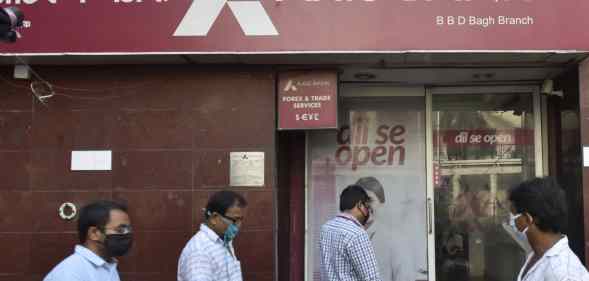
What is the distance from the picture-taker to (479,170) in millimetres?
6422

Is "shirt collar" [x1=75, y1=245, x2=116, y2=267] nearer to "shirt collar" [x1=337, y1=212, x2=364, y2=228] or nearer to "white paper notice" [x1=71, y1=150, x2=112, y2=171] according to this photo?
"shirt collar" [x1=337, y1=212, x2=364, y2=228]

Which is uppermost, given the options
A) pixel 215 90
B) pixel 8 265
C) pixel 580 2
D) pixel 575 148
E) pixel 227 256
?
pixel 580 2

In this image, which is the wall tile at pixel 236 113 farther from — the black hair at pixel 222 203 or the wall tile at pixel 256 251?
the black hair at pixel 222 203

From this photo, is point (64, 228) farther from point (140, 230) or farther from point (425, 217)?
point (425, 217)

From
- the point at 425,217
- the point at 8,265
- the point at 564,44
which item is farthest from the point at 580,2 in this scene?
the point at 8,265

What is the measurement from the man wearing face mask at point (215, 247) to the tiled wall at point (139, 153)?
1.79 m

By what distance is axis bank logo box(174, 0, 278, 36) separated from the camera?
17.1 feet

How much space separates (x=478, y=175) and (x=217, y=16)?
11.1 ft

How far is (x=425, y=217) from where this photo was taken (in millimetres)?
6305

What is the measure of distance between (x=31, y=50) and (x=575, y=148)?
204 inches

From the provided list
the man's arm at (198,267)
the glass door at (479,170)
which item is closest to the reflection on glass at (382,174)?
the glass door at (479,170)

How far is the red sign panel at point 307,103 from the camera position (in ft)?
18.2

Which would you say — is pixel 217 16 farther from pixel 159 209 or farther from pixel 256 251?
pixel 256 251

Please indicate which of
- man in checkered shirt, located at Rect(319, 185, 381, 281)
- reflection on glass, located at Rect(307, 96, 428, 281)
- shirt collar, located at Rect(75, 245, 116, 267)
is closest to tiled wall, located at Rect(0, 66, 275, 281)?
reflection on glass, located at Rect(307, 96, 428, 281)
